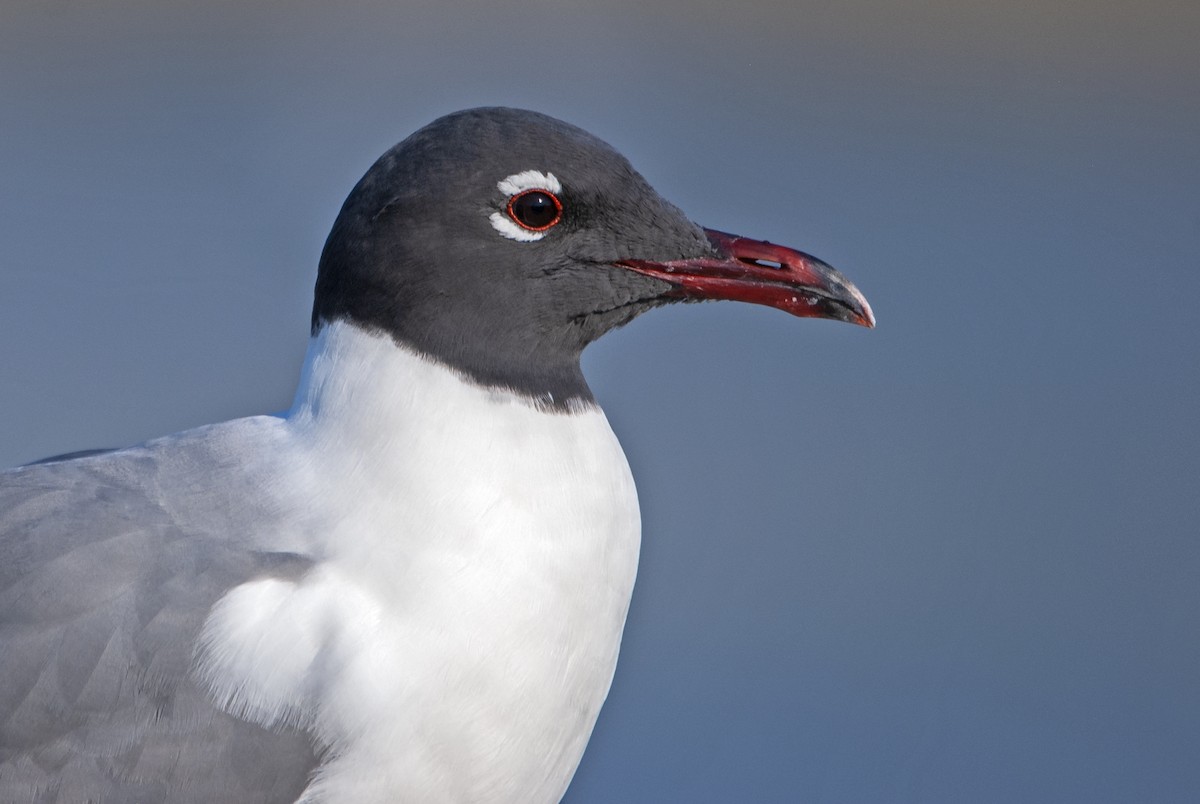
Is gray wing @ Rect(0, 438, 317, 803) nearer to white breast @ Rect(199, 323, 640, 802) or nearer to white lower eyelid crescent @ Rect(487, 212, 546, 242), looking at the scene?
white breast @ Rect(199, 323, 640, 802)

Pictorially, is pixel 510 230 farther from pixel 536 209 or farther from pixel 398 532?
pixel 398 532

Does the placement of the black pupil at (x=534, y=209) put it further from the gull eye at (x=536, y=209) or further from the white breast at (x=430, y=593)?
the white breast at (x=430, y=593)

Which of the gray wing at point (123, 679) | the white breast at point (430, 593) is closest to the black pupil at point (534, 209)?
the white breast at point (430, 593)

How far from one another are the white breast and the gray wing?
3 cm

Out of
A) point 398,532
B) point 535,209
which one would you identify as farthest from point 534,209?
point 398,532

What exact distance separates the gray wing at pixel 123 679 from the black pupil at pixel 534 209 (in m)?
0.50

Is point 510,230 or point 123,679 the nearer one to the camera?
point 123,679

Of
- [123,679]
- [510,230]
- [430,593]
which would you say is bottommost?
[123,679]

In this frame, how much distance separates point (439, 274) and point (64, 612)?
590mm

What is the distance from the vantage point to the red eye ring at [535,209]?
6.12ft

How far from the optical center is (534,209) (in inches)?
73.9

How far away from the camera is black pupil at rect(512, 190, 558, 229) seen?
187 centimetres

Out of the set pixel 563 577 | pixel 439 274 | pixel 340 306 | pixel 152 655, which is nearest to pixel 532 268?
pixel 439 274

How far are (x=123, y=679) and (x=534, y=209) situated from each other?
74 centimetres
